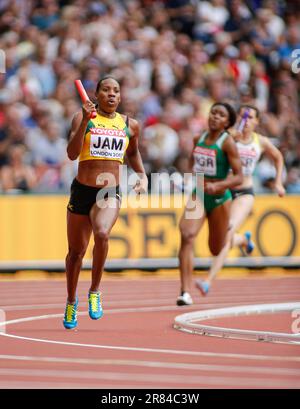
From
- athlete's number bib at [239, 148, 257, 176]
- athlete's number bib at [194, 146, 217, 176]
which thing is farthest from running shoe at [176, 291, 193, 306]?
athlete's number bib at [239, 148, 257, 176]

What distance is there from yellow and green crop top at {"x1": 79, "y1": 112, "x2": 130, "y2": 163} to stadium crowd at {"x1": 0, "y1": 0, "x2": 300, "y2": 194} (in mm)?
7714

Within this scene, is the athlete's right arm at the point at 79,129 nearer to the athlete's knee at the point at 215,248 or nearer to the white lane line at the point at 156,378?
the white lane line at the point at 156,378

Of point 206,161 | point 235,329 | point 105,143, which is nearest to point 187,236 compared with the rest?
point 206,161

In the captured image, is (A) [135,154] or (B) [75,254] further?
(A) [135,154]

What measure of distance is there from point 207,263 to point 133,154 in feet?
26.7

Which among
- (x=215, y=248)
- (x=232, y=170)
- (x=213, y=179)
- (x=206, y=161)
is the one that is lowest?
(x=215, y=248)

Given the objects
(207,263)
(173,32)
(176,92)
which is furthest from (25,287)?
A: (173,32)

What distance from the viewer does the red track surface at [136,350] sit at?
8.37 m

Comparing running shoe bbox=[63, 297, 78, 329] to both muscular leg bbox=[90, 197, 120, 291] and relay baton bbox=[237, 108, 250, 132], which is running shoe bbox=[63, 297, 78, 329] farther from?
relay baton bbox=[237, 108, 250, 132]

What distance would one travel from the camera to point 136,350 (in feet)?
33.2

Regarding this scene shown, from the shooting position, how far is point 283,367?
892cm

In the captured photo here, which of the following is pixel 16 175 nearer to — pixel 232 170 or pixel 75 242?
pixel 232 170

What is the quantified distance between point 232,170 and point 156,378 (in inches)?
267

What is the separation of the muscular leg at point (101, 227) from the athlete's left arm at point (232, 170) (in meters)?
2.99
